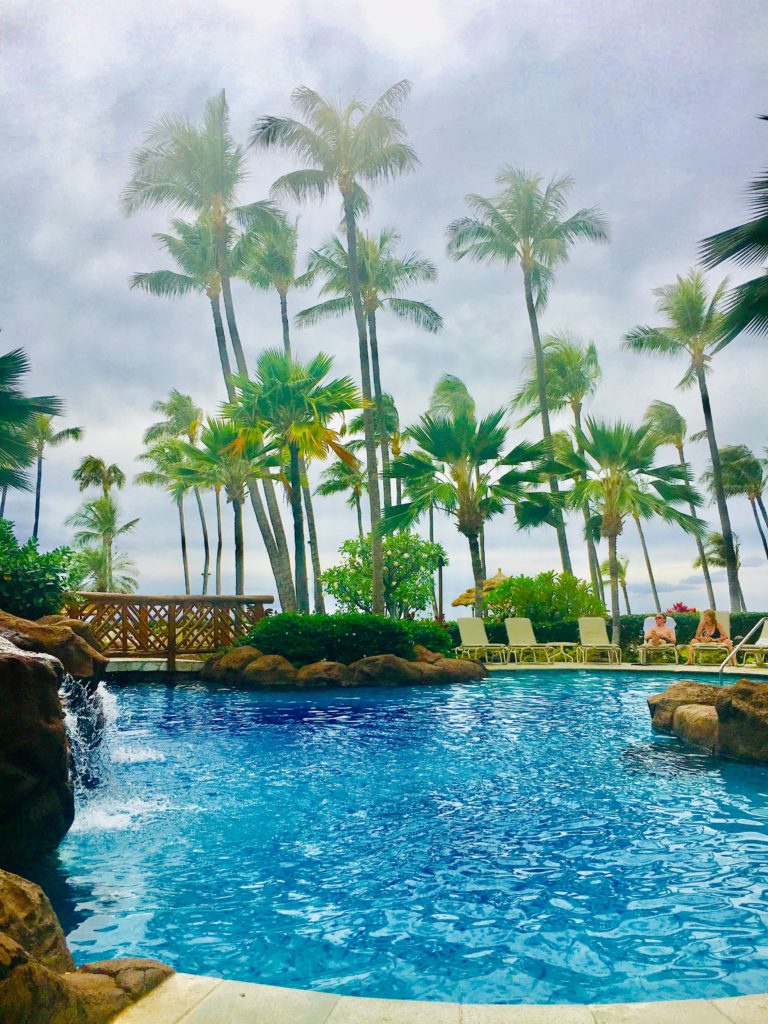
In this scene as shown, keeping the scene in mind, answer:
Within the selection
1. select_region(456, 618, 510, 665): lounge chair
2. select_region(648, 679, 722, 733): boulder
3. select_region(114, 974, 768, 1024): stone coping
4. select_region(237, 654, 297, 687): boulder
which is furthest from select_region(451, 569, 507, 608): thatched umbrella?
select_region(114, 974, 768, 1024): stone coping

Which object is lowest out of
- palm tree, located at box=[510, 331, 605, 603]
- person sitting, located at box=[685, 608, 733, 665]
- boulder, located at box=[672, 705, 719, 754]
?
boulder, located at box=[672, 705, 719, 754]

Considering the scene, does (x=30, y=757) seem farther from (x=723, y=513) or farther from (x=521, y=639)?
(x=723, y=513)

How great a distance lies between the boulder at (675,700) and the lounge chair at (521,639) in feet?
31.9

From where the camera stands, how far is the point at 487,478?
63.6 feet

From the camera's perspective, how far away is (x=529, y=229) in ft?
82.6

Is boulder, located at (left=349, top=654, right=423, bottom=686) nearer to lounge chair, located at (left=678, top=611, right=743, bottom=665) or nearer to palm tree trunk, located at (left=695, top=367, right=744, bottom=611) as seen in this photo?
lounge chair, located at (left=678, top=611, right=743, bottom=665)

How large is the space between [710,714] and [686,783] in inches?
79.7

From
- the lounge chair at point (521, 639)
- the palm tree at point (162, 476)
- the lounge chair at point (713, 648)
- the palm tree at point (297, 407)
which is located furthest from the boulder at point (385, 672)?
the palm tree at point (162, 476)

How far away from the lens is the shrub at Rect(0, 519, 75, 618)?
34.0 ft

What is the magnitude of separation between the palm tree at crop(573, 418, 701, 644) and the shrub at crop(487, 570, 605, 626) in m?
0.96

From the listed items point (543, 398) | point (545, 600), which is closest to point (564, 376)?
point (543, 398)

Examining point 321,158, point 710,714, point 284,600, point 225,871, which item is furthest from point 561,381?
point 225,871

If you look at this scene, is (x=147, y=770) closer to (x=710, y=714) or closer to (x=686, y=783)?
(x=686, y=783)

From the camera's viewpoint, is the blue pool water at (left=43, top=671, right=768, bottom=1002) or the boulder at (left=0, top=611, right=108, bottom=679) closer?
the blue pool water at (left=43, top=671, right=768, bottom=1002)
